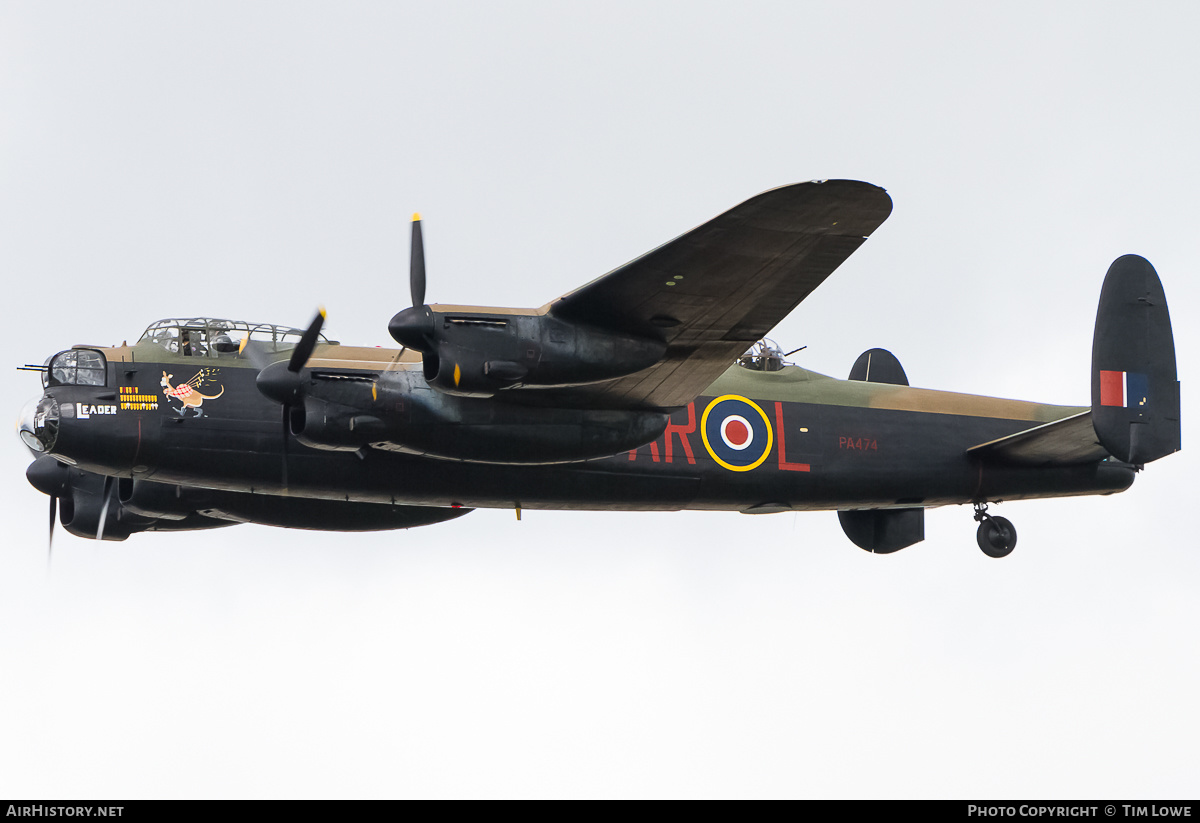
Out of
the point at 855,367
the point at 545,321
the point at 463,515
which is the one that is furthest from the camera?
the point at 855,367

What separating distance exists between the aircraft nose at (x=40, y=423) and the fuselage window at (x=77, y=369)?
30cm

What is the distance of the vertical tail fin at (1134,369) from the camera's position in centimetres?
2216

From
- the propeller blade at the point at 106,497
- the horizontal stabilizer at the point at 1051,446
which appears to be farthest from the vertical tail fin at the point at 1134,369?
the propeller blade at the point at 106,497

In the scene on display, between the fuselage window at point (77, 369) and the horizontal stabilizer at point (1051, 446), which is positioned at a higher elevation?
the fuselage window at point (77, 369)

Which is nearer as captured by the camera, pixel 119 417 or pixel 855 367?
pixel 119 417

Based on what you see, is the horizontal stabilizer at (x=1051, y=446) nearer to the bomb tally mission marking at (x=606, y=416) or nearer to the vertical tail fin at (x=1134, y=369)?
the bomb tally mission marking at (x=606, y=416)

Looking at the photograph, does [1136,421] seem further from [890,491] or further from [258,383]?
[258,383]

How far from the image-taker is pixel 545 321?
18406 mm

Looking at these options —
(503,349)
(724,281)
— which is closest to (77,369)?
(503,349)

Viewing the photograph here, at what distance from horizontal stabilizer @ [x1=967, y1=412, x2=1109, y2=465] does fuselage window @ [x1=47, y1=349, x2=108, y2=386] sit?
12.2 meters
